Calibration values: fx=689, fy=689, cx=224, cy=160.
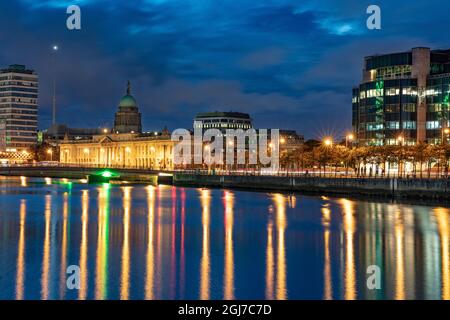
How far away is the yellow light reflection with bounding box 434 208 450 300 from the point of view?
1176 inches

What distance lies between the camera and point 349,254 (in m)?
39.0

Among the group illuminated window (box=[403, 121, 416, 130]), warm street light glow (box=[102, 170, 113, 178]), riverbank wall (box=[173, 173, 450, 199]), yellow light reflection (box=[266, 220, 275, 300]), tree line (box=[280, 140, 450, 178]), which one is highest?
illuminated window (box=[403, 121, 416, 130])

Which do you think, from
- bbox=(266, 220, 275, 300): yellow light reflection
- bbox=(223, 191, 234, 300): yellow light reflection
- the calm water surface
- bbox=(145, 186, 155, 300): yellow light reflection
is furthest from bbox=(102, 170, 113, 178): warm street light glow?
bbox=(266, 220, 275, 300): yellow light reflection

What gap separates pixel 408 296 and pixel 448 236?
62.1 ft

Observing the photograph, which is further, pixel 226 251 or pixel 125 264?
pixel 226 251

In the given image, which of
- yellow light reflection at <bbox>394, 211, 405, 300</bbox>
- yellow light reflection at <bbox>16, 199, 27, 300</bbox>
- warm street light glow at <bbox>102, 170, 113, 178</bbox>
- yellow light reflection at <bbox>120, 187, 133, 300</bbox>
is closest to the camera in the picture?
yellow light reflection at <bbox>16, 199, 27, 300</bbox>

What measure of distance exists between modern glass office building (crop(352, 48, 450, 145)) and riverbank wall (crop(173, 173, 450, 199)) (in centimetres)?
3818

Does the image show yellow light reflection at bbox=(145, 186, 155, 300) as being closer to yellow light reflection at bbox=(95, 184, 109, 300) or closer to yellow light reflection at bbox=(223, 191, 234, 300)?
yellow light reflection at bbox=(95, 184, 109, 300)

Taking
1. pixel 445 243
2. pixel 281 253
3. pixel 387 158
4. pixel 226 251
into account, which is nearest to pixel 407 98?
pixel 387 158

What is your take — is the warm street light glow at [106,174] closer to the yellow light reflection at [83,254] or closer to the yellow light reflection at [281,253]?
the yellow light reflection at [83,254]

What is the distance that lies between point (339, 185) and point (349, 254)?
1807 inches

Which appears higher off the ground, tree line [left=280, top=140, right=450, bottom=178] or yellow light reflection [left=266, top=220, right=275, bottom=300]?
tree line [left=280, top=140, right=450, bottom=178]

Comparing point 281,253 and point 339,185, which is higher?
point 339,185

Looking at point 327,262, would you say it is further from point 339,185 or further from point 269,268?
point 339,185
